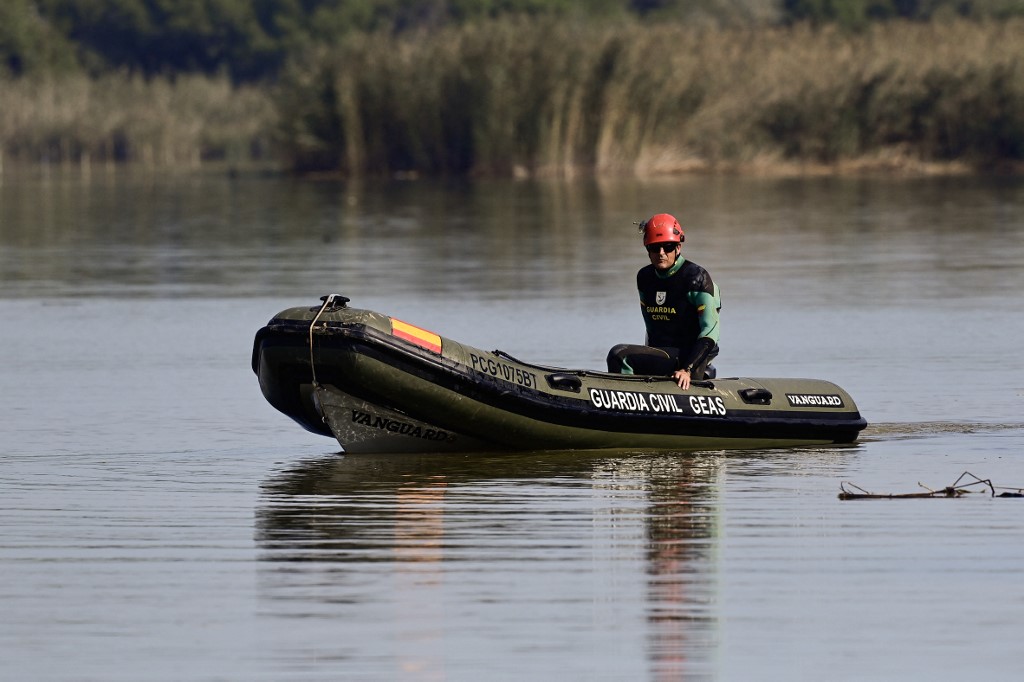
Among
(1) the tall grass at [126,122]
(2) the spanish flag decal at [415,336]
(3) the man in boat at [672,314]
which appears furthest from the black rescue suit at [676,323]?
(1) the tall grass at [126,122]

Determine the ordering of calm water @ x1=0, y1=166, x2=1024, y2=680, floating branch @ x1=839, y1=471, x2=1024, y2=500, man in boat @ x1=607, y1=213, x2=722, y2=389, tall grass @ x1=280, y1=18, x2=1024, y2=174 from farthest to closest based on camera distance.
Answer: tall grass @ x1=280, y1=18, x2=1024, y2=174, man in boat @ x1=607, y1=213, x2=722, y2=389, floating branch @ x1=839, y1=471, x2=1024, y2=500, calm water @ x1=0, y1=166, x2=1024, y2=680

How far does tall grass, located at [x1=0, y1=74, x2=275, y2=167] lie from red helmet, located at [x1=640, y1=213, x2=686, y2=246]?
4628 cm

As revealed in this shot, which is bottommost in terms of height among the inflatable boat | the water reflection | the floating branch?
the water reflection

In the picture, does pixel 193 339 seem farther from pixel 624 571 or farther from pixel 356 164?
pixel 356 164

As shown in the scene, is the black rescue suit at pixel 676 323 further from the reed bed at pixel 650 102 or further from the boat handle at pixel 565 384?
the reed bed at pixel 650 102

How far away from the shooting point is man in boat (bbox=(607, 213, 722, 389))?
452 inches

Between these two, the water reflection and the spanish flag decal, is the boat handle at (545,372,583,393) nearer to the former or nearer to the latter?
the water reflection

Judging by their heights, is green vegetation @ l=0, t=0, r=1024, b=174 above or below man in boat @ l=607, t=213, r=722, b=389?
above

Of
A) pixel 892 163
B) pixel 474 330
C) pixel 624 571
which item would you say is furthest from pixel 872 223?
pixel 624 571

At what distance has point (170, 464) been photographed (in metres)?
11.2

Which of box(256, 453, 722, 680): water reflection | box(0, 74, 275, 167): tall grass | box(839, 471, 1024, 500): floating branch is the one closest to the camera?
box(256, 453, 722, 680): water reflection

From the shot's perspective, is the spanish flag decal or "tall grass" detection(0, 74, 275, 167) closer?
the spanish flag decal

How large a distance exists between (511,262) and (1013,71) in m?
23.9

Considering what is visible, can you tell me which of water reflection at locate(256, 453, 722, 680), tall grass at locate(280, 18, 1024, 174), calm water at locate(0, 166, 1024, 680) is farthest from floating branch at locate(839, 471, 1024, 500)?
tall grass at locate(280, 18, 1024, 174)
